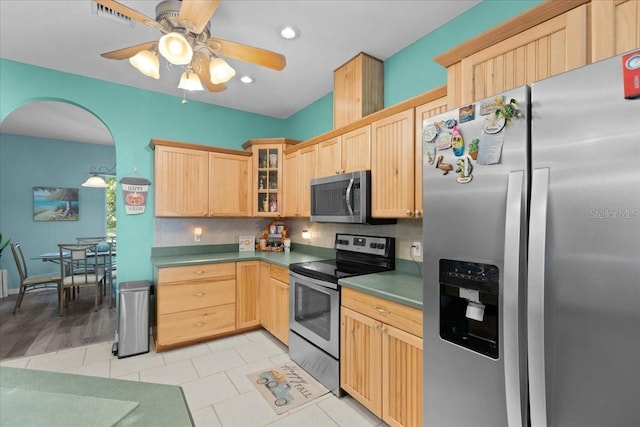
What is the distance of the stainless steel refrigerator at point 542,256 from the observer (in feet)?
2.98

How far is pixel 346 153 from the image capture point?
9.37 feet

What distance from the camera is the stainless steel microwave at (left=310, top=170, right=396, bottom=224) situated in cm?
255

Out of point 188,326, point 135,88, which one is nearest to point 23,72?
→ point 135,88

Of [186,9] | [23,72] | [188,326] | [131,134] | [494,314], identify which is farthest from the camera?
[131,134]

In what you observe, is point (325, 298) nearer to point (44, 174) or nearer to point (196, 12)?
point (196, 12)

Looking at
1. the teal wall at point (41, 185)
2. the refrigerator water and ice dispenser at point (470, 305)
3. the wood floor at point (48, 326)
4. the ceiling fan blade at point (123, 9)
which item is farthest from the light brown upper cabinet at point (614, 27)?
the teal wall at point (41, 185)

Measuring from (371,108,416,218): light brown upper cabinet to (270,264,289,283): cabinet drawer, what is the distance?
1152 millimetres

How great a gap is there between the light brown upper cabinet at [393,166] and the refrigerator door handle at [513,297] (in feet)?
3.40

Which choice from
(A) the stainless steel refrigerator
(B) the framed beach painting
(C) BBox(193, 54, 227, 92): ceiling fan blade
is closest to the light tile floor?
(A) the stainless steel refrigerator

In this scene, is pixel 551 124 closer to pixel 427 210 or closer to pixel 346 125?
pixel 427 210

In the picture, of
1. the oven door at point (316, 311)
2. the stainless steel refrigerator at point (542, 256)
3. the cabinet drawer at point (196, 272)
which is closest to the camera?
the stainless steel refrigerator at point (542, 256)

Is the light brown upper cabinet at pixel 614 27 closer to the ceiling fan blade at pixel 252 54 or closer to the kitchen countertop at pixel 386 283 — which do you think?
the kitchen countertop at pixel 386 283

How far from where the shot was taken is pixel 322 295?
2551 mm

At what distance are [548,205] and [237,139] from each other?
12.8ft
